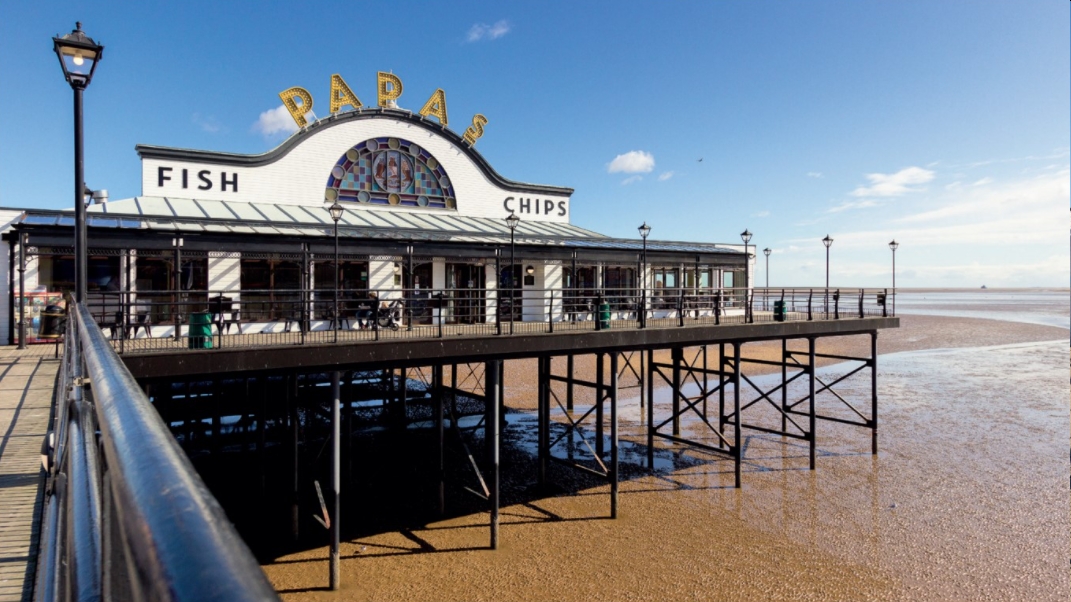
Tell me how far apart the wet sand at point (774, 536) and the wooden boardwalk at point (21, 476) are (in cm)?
509

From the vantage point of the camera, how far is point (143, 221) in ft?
61.4

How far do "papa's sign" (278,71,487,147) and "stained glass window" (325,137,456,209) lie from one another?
6.39 ft

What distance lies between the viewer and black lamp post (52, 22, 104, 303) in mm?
7730

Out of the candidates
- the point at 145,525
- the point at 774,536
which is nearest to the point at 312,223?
the point at 774,536

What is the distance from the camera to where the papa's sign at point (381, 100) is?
27.4 m

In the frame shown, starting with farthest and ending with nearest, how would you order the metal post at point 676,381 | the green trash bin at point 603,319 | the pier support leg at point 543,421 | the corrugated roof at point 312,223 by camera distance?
the metal post at point 676,381 < the corrugated roof at point 312,223 < the pier support leg at point 543,421 < the green trash bin at point 603,319

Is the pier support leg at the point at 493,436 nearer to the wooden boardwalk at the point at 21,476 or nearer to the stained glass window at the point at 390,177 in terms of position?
the wooden boardwalk at the point at 21,476

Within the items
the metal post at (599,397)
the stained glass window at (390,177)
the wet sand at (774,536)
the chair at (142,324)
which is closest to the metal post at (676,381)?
the wet sand at (774,536)

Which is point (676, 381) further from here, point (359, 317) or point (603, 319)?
point (359, 317)

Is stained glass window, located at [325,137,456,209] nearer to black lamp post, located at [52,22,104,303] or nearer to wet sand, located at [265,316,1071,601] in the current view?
wet sand, located at [265,316,1071,601]

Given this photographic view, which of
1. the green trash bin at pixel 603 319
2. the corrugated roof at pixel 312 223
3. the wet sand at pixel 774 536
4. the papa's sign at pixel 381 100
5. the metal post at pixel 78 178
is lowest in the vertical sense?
the wet sand at pixel 774 536

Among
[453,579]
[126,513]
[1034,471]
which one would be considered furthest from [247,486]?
[1034,471]

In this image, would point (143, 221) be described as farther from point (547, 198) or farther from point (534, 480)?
point (547, 198)

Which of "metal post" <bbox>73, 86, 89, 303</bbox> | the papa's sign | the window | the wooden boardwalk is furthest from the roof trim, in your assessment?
"metal post" <bbox>73, 86, 89, 303</bbox>
